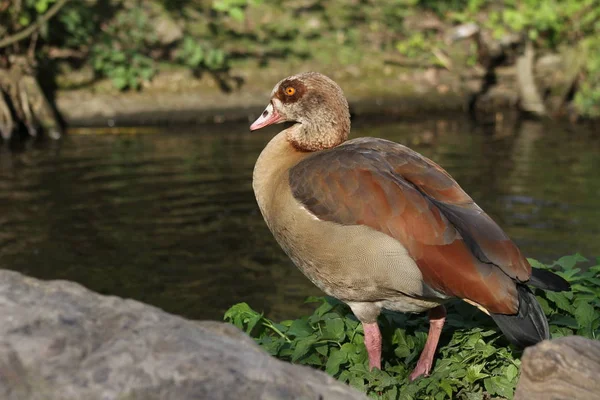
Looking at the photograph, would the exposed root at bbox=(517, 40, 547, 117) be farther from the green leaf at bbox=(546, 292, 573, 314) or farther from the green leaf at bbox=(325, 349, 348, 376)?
the green leaf at bbox=(325, 349, 348, 376)

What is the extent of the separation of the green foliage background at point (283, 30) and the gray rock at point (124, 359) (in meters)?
10.6

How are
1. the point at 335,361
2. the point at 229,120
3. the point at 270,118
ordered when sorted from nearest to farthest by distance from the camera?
the point at 335,361, the point at 270,118, the point at 229,120

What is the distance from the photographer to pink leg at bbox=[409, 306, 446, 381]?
13.7 feet

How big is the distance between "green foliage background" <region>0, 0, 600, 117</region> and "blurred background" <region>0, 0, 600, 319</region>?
39 mm

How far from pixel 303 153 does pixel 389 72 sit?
11535 mm

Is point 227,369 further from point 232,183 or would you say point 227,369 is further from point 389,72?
point 389,72

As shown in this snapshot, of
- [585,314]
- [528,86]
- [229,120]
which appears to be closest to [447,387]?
[585,314]

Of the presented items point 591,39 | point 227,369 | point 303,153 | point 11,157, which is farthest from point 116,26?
point 227,369

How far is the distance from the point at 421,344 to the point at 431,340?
7.7 inches

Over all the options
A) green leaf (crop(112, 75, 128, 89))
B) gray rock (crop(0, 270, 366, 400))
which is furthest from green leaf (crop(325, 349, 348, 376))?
green leaf (crop(112, 75, 128, 89))

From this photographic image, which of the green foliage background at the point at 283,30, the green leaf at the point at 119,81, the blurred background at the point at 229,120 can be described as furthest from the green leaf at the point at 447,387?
the green leaf at the point at 119,81

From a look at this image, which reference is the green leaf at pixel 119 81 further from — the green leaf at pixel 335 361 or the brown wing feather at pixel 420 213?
the green leaf at pixel 335 361

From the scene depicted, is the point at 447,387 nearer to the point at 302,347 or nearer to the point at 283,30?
the point at 302,347

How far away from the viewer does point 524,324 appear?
3.70m
